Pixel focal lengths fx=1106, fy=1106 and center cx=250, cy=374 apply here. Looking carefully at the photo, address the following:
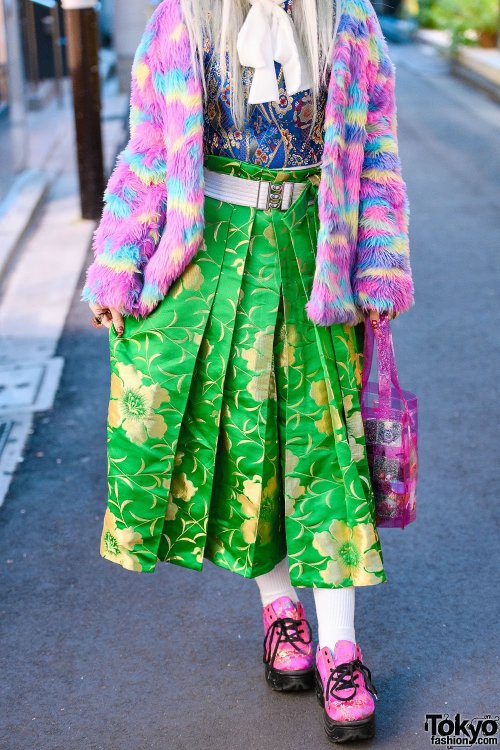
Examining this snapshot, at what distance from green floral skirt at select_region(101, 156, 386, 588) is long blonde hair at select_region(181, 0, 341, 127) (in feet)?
0.65

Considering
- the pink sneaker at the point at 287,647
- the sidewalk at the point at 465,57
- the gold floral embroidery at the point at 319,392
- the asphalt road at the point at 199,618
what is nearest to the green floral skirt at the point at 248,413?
the gold floral embroidery at the point at 319,392

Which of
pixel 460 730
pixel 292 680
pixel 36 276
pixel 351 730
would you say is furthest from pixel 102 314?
pixel 36 276

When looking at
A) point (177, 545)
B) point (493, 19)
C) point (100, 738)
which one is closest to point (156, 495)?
point (177, 545)

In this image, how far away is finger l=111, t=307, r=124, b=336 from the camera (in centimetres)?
256

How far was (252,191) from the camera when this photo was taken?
250 cm

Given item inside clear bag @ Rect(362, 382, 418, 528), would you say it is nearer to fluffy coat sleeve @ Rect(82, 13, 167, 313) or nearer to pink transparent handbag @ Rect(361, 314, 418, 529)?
pink transparent handbag @ Rect(361, 314, 418, 529)

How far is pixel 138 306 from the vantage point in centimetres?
254

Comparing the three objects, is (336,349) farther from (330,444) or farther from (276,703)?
(276,703)

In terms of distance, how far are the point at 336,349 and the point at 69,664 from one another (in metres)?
1.15

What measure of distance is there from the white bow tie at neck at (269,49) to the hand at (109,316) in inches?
22.5

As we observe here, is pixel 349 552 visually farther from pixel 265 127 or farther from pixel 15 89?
pixel 15 89

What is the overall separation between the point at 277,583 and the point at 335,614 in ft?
0.74

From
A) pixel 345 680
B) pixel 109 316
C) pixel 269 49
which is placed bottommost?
pixel 345 680

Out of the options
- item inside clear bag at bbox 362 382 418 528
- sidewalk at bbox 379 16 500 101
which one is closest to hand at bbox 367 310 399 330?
item inside clear bag at bbox 362 382 418 528
